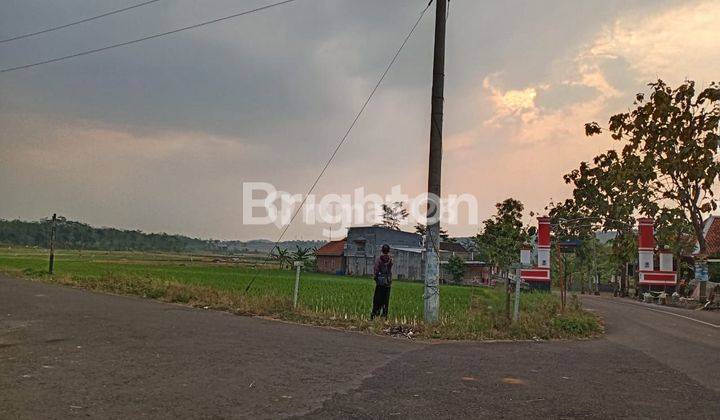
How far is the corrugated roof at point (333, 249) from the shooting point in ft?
222

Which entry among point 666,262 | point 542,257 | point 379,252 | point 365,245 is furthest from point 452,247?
point 666,262

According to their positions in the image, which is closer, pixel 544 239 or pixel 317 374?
pixel 317 374

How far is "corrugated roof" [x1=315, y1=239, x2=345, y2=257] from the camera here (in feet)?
222

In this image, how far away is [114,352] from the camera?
25.5 feet

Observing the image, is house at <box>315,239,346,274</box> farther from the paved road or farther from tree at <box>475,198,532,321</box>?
the paved road

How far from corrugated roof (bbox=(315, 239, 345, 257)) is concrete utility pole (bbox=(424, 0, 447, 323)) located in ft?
179

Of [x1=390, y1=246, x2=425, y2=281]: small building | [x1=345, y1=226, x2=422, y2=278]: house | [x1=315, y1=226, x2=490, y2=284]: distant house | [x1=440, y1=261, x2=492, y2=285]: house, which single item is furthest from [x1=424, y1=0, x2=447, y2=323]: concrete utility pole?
[x1=345, y1=226, x2=422, y2=278]: house

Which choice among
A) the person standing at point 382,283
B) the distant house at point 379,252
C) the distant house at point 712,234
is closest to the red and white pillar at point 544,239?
the person standing at point 382,283

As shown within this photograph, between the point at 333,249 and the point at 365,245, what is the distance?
7.98 m

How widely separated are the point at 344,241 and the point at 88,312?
57299 millimetres

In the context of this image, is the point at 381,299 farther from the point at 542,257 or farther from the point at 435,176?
the point at 542,257

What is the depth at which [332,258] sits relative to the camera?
67.8m

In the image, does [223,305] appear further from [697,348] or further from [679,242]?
[679,242]

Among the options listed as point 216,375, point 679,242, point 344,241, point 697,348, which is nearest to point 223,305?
point 216,375
